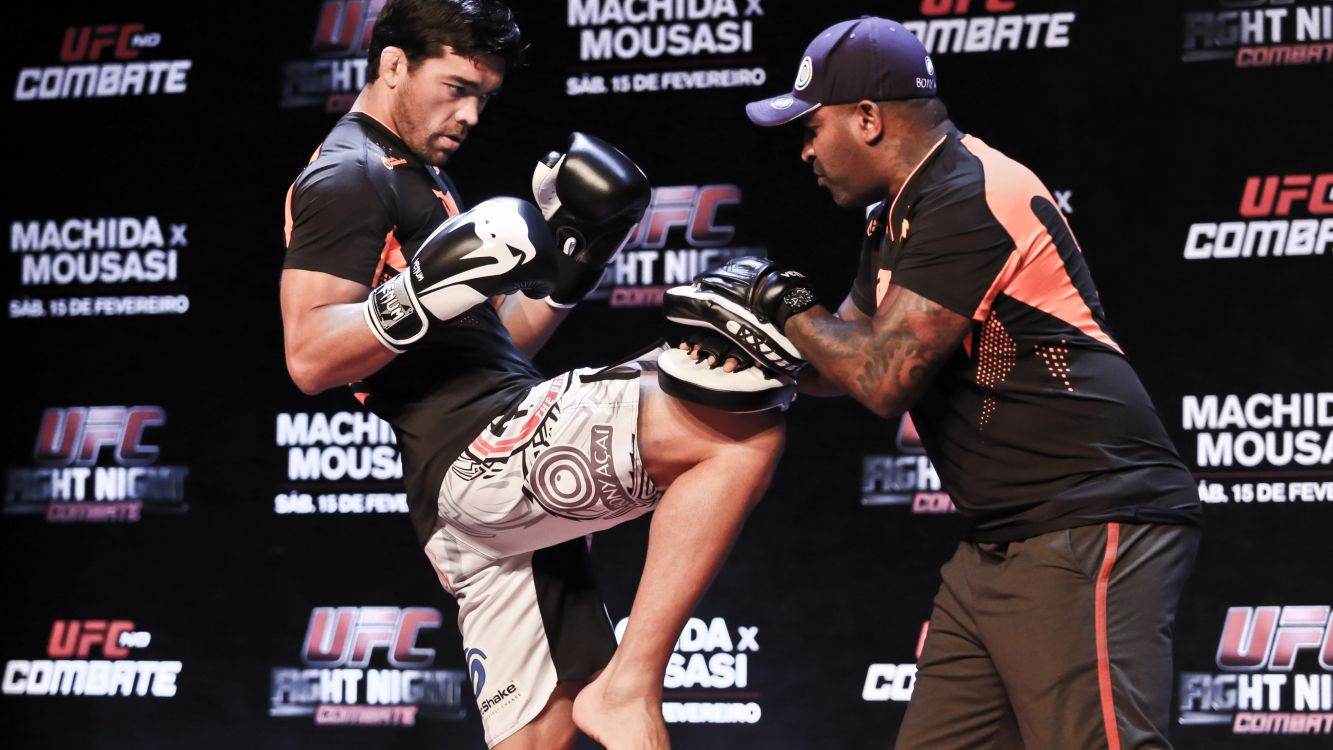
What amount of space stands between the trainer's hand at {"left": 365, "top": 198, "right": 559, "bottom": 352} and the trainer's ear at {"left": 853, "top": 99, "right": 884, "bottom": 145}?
54cm

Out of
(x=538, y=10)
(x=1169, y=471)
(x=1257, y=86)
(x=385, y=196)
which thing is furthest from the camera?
(x=538, y=10)

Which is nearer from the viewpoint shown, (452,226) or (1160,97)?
(452,226)

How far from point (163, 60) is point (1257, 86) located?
316 centimetres

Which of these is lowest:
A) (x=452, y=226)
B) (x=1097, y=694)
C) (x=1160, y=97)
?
(x=1097, y=694)

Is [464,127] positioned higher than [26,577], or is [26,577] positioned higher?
[464,127]

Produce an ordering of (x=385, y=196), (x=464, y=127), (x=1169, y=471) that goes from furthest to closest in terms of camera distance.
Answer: (x=464, y=127) → (x=385, y=196) → (x=1169, y=471)

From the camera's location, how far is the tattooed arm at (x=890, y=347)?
6.08 ft

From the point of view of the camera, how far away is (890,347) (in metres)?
1.86

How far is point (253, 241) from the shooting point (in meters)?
3.86

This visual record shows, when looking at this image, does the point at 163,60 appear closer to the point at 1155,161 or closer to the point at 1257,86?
the point at 1155,161

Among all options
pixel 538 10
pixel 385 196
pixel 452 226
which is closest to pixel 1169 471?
pixel 452 226

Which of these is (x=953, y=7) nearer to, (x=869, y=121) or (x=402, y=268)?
(x=869, y=121)

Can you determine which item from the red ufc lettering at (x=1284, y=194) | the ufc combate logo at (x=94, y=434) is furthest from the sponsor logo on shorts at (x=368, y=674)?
the red ufc lettering at (x=1284, y=194)

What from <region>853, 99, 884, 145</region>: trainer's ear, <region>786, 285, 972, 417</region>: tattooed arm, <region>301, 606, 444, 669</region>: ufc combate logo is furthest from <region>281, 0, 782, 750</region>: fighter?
<region>301, 606, 444, 669</region>: ufc combate logo
